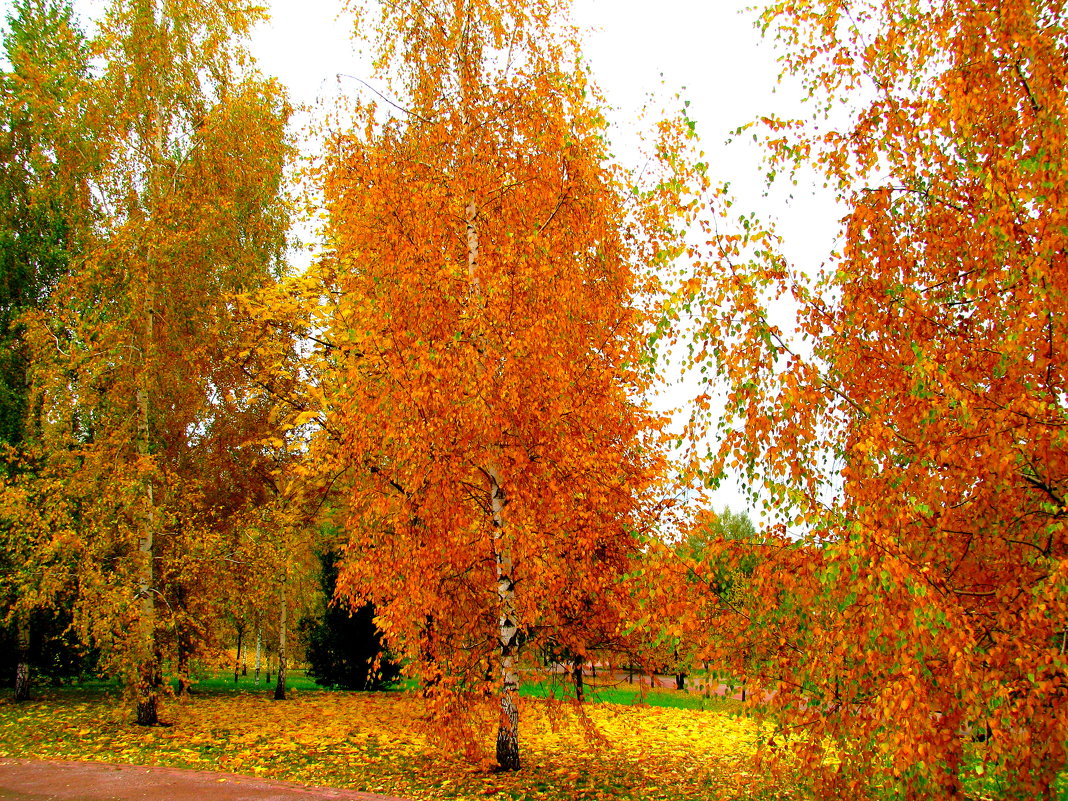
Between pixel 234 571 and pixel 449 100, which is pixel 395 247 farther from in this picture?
pixel 234 571

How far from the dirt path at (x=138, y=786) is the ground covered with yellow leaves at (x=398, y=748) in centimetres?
59

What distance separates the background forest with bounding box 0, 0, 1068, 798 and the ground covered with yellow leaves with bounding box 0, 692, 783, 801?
0.64 metres

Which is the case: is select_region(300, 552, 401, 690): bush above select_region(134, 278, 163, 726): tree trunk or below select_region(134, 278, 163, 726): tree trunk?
below

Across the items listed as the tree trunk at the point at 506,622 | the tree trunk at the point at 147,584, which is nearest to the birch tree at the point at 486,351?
the tree trunk at the point at 506,622

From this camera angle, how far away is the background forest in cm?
392

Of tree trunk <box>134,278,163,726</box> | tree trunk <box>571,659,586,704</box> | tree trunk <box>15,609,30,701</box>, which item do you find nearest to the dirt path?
tree trunk <box>571,659,586,704</box>

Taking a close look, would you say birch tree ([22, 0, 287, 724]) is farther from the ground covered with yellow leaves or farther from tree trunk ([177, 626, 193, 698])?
the ground covered with yellow leaves

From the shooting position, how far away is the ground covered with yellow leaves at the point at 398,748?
8.49 metres

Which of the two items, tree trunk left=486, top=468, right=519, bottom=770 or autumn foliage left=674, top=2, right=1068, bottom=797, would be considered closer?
autumn foliage left=674, top=2, right=1068, bottom=797

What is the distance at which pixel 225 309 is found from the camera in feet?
55.0

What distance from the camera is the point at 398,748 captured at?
37.8 ft

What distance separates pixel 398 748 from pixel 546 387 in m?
7.24

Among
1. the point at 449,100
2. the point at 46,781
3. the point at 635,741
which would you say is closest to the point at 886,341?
the point at 449,100

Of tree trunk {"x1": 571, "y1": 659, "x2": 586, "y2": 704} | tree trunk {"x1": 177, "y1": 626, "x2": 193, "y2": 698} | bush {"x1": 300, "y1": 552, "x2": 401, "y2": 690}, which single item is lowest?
bush {"x1": 300, "y1": 552, "x2": 401, "y2": 690}
